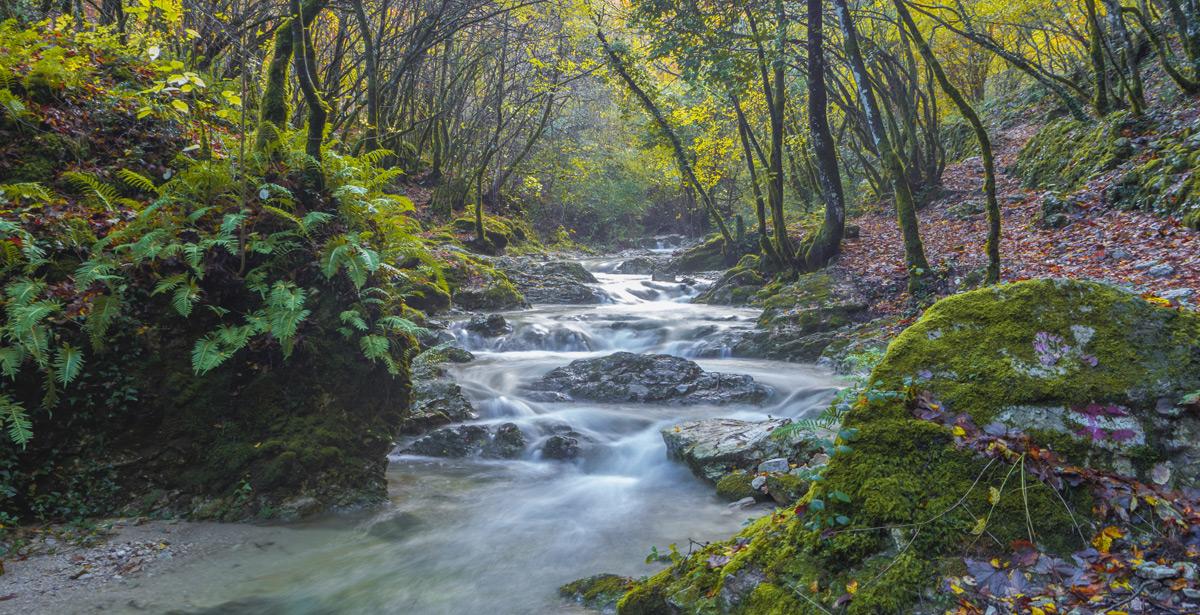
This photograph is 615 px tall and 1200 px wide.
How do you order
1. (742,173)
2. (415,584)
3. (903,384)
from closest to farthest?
→ (903,384), (415,584), (742,173)

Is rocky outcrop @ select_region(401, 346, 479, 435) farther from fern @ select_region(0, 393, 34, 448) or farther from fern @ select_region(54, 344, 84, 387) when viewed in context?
fern @ select_region(0, 393, 34, 448)

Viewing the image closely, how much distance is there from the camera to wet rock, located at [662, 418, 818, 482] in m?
5.80

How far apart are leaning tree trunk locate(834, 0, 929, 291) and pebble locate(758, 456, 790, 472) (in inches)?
242

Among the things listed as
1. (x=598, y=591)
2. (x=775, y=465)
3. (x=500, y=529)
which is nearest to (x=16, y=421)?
(x=500, y=529)

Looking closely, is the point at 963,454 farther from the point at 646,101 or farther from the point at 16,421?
the point at 646,101

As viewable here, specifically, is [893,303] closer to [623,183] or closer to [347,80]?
[347,80]

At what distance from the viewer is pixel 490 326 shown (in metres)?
13.3

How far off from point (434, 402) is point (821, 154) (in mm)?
9565

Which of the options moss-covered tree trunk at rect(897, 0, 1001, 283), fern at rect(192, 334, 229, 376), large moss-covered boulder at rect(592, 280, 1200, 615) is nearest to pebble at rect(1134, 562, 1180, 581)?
large moss-covered boulder at rect(592, 280, 1200, 615)

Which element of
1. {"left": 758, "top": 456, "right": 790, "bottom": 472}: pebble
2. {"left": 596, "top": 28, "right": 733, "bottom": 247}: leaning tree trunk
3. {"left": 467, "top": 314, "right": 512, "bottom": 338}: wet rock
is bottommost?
{"left": 758, "top": 456, "right": 790, "bottom": 472}: pebble

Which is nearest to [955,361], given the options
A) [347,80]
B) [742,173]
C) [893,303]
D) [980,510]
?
[980,510]

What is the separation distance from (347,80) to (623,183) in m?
19.5

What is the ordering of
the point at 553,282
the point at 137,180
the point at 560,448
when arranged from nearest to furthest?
the point at 137,180 → the point at 560,448 → the point at 553,282

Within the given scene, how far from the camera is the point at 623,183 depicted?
3441 centimetres
